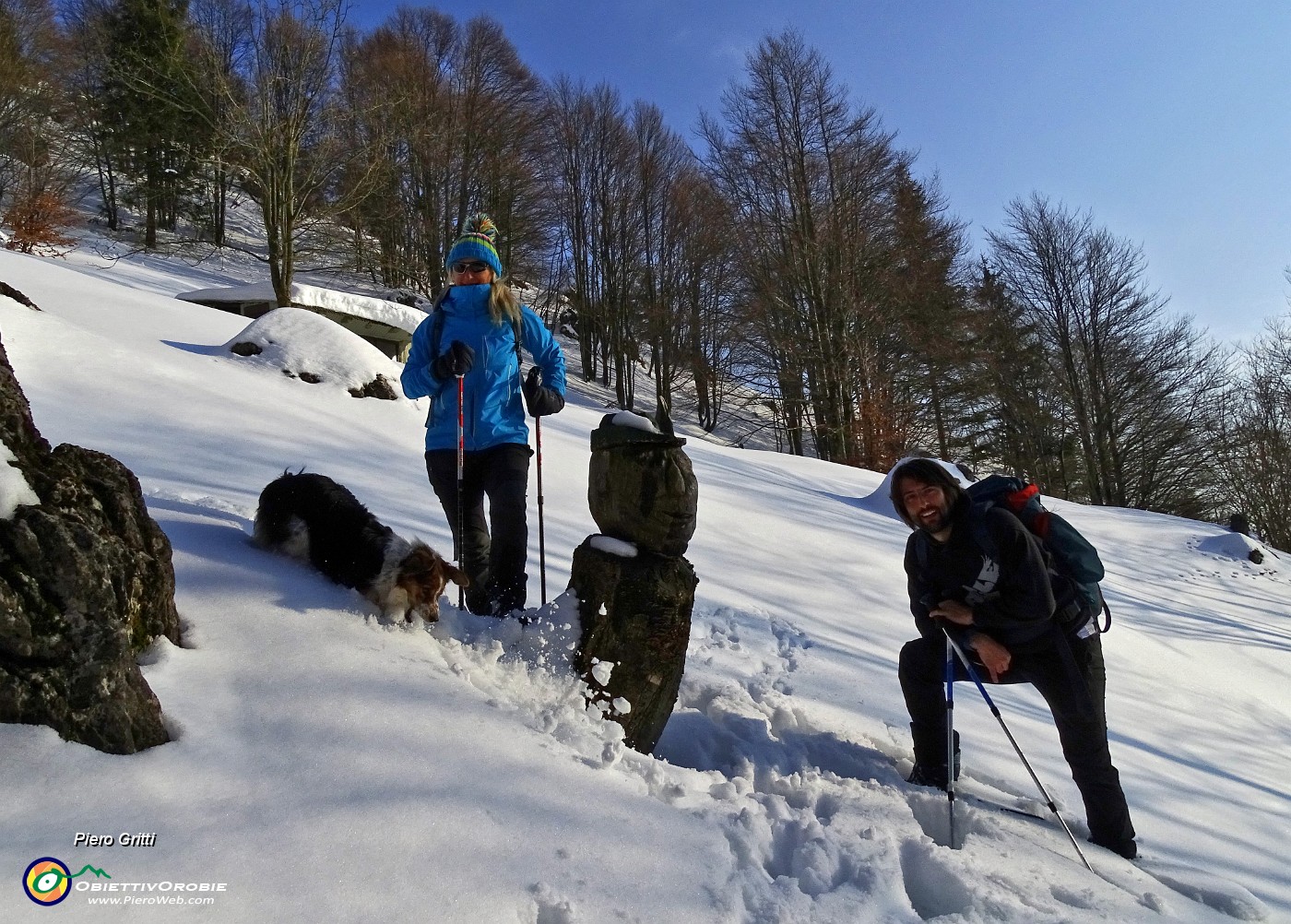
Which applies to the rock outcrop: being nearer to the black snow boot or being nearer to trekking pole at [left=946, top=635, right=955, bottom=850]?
trekking pole at [left=946, top=635, right=955, bottom=850]

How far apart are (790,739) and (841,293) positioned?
17382 millimetres

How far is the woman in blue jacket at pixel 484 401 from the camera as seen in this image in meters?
3.28

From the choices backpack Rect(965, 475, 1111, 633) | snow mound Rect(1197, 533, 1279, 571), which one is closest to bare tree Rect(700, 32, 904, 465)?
snow mound Rect(1197, 533, 1279, 571)

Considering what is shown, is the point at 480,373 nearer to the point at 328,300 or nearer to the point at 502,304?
the point at 502,304

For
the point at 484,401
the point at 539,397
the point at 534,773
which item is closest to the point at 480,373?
the point at 484,401

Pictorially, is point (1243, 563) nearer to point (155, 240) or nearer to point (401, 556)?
point (401, 556)

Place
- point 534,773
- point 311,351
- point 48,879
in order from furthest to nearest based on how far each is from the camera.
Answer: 1. point 311,351
2. point 534,773
3. point 48,879

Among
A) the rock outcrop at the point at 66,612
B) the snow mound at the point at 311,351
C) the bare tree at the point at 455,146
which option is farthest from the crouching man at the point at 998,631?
the bare tree at the point at 455,146

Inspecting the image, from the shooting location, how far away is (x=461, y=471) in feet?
10.9

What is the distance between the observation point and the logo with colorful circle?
4.37 ft

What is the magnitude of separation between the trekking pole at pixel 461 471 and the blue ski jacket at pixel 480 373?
0.02 metres

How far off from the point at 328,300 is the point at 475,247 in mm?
11502

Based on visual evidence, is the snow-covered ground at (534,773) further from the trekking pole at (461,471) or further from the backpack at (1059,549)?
the backpack at (1059,549)

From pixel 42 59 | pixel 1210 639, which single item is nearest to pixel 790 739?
pixel 1210 639
